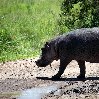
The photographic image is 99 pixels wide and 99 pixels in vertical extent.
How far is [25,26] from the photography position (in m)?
19.0

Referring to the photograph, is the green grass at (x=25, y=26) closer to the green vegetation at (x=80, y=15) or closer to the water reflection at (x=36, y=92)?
the green vegetation at (x=80, y=15)

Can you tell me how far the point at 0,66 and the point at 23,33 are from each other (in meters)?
4.89

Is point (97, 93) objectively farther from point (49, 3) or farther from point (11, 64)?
point (49, 3)

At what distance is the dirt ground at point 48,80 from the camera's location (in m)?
8.66

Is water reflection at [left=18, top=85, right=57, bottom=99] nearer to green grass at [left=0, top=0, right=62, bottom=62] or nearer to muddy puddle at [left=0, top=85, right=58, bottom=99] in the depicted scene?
muddy puddle at [left=0, top=85, right=58, bottom=99]

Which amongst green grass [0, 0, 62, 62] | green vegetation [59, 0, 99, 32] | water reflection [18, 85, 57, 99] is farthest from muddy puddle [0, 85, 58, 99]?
green vegetation [59, 0, 99, 32]

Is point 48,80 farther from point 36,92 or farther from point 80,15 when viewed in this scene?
point 80,15

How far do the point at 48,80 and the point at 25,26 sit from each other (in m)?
8.41

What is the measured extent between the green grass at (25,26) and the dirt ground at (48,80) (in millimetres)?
1597

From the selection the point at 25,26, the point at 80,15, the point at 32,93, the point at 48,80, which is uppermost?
the point at 80,15

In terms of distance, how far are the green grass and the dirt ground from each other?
160cm

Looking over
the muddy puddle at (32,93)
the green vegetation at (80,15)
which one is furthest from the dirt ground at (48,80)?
the green vegetation at (80,15)

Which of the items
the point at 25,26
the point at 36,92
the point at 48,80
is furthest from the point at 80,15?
the point at 36,92

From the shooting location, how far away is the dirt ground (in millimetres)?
8664
